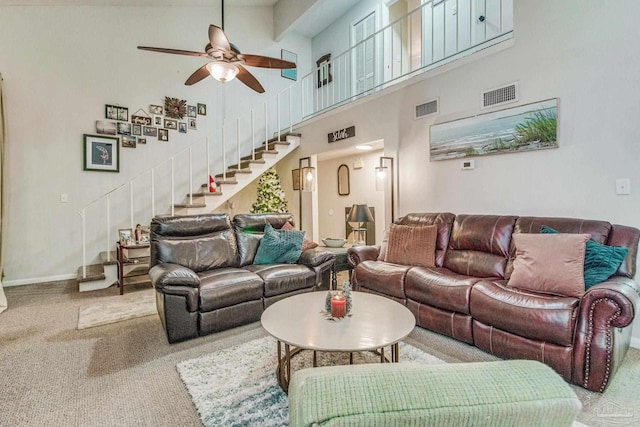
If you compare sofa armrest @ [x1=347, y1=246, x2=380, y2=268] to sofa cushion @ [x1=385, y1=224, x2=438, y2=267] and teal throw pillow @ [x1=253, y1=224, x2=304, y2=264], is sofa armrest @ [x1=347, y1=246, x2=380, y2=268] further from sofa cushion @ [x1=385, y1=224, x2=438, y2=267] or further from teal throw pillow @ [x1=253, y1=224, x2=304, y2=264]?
teal throw pillow @ [x1=253, y1=224, x2=304, y2=264]

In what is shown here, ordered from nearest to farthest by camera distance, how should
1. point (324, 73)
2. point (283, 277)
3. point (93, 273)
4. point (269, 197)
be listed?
point (283, 277) < point (93, 273) < point (269, 197) < point (324, 73)

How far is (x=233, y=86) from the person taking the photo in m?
6.21

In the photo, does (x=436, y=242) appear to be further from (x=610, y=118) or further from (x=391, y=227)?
(x=610, y=118)

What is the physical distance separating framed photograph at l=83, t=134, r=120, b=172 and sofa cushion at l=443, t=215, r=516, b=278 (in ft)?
16.2

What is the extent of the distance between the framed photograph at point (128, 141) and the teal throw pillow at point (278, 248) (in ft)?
10.2

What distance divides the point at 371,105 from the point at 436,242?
2302 millimetres

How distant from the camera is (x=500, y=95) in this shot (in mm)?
3229

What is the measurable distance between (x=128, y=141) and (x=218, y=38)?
3.23 metres

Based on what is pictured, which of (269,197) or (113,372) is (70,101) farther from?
(113,372)

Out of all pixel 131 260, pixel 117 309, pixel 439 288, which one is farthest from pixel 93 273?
pixel 439 288

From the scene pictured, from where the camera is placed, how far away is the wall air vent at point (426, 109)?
383cm

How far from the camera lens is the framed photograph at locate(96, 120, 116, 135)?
4918 millimetres

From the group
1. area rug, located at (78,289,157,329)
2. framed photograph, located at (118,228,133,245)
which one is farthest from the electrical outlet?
framed photograph, located at (118,228,133,245)

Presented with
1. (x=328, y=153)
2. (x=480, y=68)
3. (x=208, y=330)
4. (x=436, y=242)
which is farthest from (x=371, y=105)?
(x=208, y=330)
